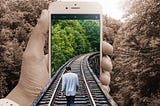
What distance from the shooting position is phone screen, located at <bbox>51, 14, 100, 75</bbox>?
1552 centimetres

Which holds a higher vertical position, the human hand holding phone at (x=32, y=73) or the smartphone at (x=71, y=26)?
the smartphone at (x=71, y=26)

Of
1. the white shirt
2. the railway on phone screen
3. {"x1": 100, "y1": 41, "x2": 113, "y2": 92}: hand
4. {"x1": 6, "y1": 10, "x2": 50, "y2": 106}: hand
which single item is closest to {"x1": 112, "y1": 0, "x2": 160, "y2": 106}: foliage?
the railway on phone screen

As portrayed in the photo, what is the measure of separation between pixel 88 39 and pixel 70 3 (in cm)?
124

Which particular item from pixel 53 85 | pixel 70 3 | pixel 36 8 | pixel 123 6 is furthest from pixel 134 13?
pixel 36 8

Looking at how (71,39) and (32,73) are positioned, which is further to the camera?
(32,73)

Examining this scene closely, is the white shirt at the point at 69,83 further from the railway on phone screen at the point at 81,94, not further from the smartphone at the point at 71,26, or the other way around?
the smartphone at the point at 71,26

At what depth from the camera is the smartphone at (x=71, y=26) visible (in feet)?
50.8

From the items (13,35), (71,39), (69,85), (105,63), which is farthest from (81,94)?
(13,35)

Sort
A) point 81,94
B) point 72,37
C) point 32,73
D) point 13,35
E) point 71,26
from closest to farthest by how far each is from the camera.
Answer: point 71,26 → point 72,37 → point 81,94 → point 32,73 → point 13,35

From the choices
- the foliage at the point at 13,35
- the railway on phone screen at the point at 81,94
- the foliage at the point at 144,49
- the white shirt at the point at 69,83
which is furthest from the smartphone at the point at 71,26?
the foliage at the point at 13,35

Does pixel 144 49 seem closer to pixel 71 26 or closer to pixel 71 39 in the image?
pixel 71 39

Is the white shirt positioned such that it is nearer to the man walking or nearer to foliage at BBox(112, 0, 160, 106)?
the man walking

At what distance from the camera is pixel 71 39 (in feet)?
53.4

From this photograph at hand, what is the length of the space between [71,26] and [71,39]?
21.6 inches
